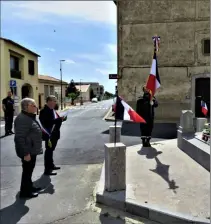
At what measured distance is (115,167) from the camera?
4.34 m

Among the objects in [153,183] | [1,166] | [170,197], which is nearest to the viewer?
[170,197]

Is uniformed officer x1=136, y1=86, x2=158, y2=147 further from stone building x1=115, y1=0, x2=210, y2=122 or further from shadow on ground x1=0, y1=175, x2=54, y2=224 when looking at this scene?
stone building x1=115, y1=0, x2=210, y2=122

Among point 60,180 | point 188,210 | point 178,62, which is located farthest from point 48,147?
point 178,62

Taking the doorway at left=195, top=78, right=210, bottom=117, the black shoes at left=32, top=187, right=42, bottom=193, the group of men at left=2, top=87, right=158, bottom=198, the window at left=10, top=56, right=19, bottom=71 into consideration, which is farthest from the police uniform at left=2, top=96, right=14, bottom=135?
the window at left=10, top=56, right=19, bottom=71

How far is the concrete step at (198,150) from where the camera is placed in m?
5.40

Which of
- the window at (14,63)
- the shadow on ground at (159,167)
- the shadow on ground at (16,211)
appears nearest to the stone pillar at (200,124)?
the shadow on ground at (159,167)

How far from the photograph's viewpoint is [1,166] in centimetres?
671

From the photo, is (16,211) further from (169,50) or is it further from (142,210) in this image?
(169,50)

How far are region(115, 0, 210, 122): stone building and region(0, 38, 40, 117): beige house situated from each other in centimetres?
772

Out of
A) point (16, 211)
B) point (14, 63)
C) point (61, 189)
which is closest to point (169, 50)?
point (61, 189)

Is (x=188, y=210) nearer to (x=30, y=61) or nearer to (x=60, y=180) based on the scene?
(x=60, y=180)

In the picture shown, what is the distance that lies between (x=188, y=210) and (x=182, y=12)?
48.9ft

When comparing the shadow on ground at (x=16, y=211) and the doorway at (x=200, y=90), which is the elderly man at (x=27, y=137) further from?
the doorway at (x=200, y=90)

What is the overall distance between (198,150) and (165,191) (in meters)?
1.77
